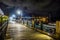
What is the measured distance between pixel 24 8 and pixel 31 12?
6.24m

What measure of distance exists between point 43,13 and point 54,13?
23.4 ft

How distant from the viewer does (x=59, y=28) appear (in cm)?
1040

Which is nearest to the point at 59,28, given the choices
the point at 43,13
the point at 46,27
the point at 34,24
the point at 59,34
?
the point at 59,34

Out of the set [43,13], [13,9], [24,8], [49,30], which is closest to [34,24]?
[49,30]

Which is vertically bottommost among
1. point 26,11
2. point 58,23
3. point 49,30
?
point 49,30

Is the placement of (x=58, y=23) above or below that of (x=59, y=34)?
above

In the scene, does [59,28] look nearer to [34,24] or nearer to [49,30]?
[49,30]

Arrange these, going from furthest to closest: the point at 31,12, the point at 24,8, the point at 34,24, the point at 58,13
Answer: the point at 24,8 → the point at 31,12 → the point at 58,13 → the point at 34,24

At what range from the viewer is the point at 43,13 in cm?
5550

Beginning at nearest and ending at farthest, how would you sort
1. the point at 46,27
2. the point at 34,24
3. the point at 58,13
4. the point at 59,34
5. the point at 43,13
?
the point at 59,34 → the point at 46,27 → the point at 34,24 → the point at 58,13 → the point at 43,13

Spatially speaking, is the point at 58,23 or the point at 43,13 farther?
the point at 43,13

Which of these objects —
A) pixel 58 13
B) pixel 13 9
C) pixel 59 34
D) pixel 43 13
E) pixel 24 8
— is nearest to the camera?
pixel 59 34

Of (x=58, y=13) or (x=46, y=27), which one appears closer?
(x=46, y=27)

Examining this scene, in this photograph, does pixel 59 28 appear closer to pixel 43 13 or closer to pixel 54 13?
pixel 54 13
